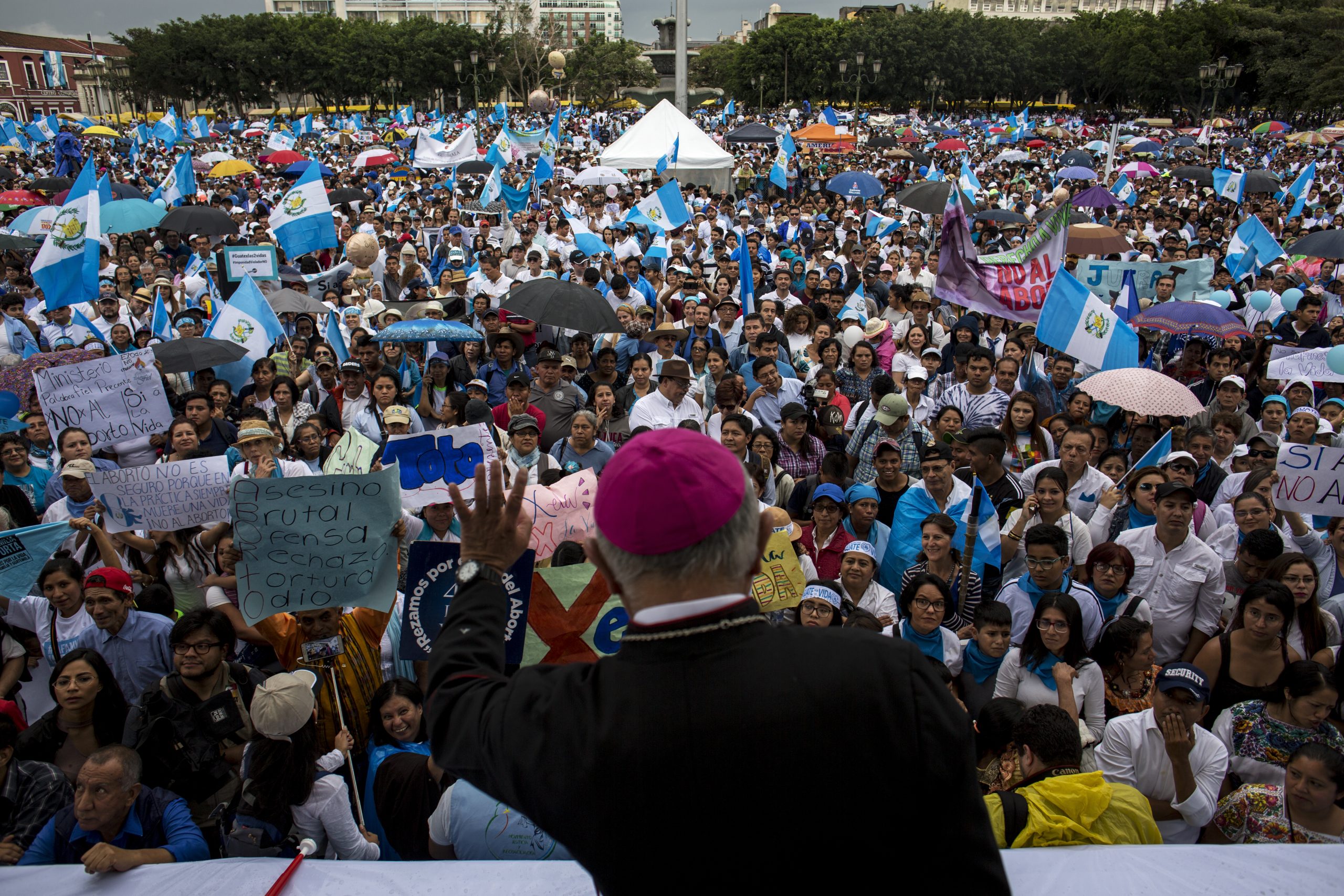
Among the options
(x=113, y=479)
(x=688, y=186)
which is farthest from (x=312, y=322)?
(x=688, y=186)

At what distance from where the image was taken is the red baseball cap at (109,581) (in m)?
4.17

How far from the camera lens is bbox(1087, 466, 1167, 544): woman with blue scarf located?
17.5 ft

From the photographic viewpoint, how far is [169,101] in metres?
71.7

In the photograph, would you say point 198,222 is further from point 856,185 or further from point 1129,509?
point 1129,509

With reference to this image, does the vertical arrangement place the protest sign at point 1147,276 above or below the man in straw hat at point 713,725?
below

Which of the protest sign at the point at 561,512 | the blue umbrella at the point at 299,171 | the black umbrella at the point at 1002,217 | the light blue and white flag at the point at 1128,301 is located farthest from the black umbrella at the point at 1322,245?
the blue umbrella at the point at 299,171

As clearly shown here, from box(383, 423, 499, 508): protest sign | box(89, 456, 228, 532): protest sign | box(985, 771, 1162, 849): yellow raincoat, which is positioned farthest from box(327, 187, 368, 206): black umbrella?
box(985, 771, 1162, 849): yellow raincoat

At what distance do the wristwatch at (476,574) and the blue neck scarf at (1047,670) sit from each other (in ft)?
10.5

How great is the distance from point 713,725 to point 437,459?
3.98 meters

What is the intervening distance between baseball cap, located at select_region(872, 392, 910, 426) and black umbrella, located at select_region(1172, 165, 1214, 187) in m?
21.2

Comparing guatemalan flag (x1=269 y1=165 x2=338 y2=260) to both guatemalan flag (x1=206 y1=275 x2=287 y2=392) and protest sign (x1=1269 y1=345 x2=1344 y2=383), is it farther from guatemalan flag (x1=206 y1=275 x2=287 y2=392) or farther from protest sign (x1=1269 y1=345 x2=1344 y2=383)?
protest sign (x1=1269 y1=345 x2=1344 y2=383)

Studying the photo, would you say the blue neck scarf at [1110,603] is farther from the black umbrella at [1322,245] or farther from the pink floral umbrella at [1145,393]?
the black umbrella at [1322,245]

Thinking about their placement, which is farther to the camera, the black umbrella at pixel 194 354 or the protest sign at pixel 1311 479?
the black umbrella at pixel 194 354

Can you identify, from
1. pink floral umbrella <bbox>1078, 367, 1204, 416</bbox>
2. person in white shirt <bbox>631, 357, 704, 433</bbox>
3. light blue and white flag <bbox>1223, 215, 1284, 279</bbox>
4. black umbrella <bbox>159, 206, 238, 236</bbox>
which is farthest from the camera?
black umbrella <bbox>159, 206, 238, 236</bbox>
